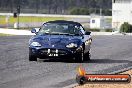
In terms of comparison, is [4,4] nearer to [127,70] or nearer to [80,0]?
[80,0]

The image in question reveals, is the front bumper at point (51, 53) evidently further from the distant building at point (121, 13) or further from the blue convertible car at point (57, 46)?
the distant building at point (121, 13)

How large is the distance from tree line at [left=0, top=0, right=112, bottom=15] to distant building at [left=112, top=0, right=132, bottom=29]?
45228 mm

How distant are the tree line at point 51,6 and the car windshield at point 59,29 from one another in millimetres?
115262

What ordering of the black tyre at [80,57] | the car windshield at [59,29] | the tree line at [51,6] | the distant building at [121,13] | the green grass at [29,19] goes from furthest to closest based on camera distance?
1. the tree line at [51,6]
2. the green grass at [29,19]
3. the distant building at [121,13]
4. the car windshield at [59,29]
5. the black tyre at [80,57]

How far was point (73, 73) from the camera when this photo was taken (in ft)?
44.8

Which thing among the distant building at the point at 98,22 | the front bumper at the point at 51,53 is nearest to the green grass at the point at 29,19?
the distant building at the point at 98,22

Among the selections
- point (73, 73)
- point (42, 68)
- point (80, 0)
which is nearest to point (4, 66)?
point (42, 68)

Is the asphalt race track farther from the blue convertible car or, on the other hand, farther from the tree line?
the tree line

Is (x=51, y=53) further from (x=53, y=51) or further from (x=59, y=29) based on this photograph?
(x=59, y=29)

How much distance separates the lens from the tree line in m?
136

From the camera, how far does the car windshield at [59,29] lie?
17297mm

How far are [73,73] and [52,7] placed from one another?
455 feet

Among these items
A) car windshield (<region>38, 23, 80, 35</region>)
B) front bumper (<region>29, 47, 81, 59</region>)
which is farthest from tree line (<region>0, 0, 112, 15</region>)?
front bumper (<region>29, 47, 81, 59</region>)

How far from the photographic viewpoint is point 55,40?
53.6 ft
